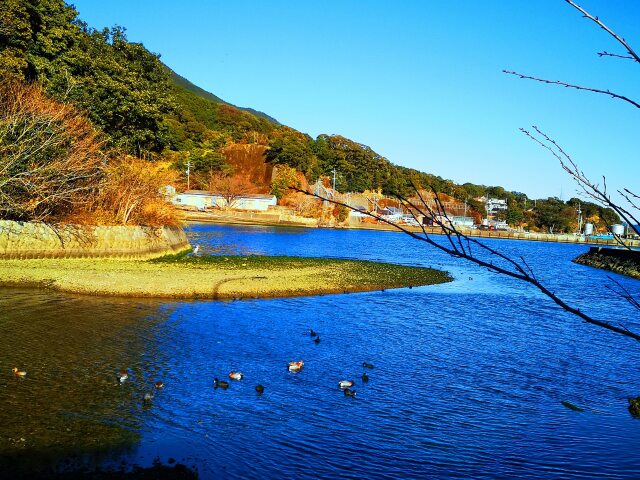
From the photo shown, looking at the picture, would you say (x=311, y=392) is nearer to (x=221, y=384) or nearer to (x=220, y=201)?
(x=221, y=384)

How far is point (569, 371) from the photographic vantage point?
53.6ft

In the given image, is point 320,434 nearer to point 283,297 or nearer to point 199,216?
point 283,297

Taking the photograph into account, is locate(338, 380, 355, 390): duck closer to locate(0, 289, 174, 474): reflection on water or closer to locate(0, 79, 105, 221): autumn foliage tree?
locate(0, 289, 174, 474): reflection on water

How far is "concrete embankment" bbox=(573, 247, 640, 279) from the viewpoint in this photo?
54.4 metres

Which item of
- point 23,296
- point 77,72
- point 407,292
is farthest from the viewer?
point 77,72

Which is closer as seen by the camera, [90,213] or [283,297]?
[283,297]

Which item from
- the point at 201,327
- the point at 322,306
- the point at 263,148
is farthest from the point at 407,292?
the point at 263,148

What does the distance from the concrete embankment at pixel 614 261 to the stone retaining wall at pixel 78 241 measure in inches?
1613

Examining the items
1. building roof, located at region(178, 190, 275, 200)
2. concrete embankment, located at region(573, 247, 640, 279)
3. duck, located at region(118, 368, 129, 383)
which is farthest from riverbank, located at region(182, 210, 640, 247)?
duck, located at region(118, 368, 129, 383)

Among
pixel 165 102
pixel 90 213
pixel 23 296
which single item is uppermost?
pixel 165 102

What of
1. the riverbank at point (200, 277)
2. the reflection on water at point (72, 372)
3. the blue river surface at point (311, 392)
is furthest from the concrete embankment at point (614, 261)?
the reflection on water at point (72, 372)

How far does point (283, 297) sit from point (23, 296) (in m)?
10.8

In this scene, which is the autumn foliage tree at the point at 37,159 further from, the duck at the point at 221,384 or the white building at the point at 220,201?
the white building at the point at 220,201

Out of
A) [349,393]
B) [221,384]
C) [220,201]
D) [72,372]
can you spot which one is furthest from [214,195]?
[349,393]
